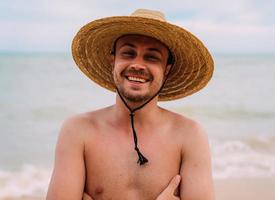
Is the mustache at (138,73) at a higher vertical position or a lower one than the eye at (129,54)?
lower

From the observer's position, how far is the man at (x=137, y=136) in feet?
9.39

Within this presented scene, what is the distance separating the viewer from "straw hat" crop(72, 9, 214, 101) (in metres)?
2.89

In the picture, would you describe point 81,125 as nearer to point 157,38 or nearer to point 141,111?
point 141,111

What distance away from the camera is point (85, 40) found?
3225 mm

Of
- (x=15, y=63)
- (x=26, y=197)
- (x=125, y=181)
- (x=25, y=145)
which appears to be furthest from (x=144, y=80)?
(x=15, y=63)

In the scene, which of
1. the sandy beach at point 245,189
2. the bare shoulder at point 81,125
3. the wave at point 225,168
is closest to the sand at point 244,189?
the sandy beach at point 245,189

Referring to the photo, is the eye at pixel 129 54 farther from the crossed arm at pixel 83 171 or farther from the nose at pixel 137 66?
the crossed arm at pixel 83 171

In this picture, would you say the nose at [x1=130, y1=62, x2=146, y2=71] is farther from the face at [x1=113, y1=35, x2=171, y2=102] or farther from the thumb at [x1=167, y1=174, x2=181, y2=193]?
the thumb at [x1=167, y1=174, x2=181, y2=193]

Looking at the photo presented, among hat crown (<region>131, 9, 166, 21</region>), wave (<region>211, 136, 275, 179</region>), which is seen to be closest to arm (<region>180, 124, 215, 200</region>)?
hat crown (<region>131, 9, 166, 21</region>)

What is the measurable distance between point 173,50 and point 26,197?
351cm

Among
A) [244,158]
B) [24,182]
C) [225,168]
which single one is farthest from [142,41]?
[244,158]

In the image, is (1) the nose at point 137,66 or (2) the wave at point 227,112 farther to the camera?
(2) the wave at point 227,112

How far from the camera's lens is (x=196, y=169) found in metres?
2.92

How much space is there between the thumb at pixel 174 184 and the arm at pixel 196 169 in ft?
0.08
